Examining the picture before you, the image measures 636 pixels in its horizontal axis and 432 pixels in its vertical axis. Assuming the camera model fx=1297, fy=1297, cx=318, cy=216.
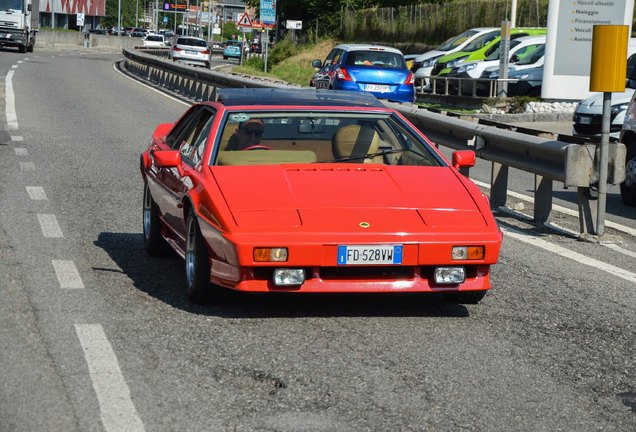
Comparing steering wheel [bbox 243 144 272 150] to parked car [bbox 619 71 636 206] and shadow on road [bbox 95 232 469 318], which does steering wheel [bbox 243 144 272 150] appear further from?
parked car [bbox 619 71 636 206]

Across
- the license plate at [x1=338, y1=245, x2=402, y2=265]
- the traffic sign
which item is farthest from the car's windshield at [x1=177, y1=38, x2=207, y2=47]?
the license plate at [x1=338, y1=245, x2=402, y2=265]

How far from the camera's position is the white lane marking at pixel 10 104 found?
2147 centimetres

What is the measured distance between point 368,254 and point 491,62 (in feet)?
91.5

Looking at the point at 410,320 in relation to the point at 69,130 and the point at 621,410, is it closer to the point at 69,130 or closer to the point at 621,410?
the point at 621,410

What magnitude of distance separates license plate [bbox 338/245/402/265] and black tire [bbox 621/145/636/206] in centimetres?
698

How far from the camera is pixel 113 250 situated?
9.33 metres

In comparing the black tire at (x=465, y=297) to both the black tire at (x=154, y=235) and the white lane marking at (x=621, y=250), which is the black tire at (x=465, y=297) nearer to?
the black tire at (x=154, y=235)

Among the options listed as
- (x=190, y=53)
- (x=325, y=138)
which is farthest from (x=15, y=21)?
(x=325, y=138)

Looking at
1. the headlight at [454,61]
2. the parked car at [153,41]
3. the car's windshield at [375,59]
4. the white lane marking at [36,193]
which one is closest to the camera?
the white lane marking at [36,193]

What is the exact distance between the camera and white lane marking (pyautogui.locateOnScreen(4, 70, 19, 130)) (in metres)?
21.5

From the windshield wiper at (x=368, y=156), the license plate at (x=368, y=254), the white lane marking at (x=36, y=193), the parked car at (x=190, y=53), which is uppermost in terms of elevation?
the windshield wiper at (x=368, y=156)

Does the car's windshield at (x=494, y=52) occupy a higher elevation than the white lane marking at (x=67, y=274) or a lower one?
higher

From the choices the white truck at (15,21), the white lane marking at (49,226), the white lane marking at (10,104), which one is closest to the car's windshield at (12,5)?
the white truck at (15,21)

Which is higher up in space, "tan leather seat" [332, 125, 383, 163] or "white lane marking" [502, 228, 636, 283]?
"tan leather seat" [332, 125, 383, 163]
